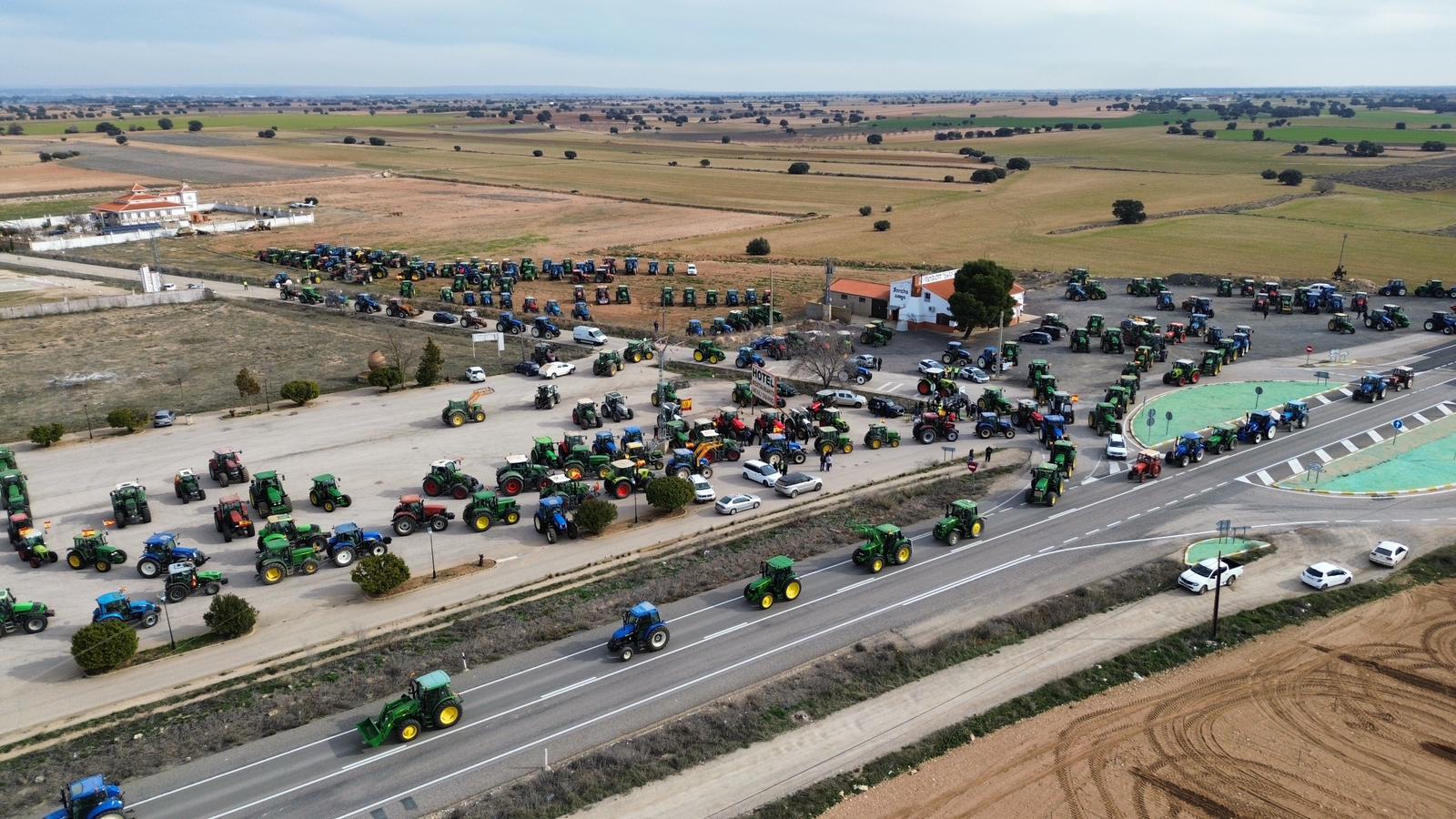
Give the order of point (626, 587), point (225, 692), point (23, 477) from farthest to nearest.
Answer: point (23, 477), point (626, 587), point (225, 692)

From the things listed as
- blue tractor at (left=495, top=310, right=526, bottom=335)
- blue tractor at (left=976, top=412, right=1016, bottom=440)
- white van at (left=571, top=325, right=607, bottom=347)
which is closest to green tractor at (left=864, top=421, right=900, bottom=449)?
blue tractor at (left=976, top=412, right=1016, bottom=440)

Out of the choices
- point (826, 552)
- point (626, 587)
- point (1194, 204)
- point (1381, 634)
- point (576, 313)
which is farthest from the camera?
point (1194, 204)

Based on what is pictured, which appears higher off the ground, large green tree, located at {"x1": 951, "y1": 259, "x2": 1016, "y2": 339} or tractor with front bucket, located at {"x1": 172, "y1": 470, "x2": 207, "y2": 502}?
large green tree, located at {"x1": 951, "y1": 259, "x2": 1016, "y2": 339}

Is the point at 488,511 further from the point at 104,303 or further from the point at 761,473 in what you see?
the point at 104,303

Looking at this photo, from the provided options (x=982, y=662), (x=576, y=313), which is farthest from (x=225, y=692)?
(x=576, y=313)

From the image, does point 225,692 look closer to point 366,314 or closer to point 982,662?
point 982,662

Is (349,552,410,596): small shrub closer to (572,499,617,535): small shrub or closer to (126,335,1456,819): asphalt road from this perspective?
(126,335,1456,819): asphalt road

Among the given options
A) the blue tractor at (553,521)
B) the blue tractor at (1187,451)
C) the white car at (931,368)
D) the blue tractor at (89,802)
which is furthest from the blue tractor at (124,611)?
the white car at (931,368)
